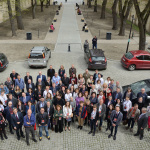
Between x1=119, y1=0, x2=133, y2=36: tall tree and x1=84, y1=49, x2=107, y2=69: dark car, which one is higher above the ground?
x1=119, y1=0, x2=133, y2=36: tall tree

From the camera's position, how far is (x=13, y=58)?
1769 centimetres

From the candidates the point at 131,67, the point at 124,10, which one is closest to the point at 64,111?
the point at 131,67

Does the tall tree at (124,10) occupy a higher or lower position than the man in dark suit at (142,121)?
higher

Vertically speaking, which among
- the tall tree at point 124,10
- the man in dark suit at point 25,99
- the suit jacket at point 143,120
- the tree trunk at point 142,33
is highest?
the tall tree at point 124,10

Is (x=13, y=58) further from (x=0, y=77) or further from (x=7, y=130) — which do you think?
(x=7, y=130)

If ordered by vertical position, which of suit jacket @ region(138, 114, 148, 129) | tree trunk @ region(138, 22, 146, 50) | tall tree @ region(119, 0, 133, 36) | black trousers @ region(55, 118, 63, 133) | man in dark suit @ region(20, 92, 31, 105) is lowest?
black trousers @ region(55, 118, 63, 133)

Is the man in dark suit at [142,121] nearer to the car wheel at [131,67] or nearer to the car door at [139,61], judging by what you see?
the car wheel at [131,67]

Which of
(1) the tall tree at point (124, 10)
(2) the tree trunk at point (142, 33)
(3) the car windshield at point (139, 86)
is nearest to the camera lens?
(3) the car windshield at point (139, 86)

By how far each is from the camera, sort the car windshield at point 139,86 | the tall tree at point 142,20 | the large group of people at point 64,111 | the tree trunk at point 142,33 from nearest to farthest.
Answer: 1. the large group of people at point 64,111
2. the car windshield at point 139,86
3. the tall tree at point 142,20
4. the tree trunk at point 142,33

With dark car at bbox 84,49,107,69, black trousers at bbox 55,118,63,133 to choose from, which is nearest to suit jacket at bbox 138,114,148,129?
black trousers at bbox 55,118,63,133

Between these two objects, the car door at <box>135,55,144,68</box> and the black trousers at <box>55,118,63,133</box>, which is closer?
the black trousers at <box>55,118,63,133</box>

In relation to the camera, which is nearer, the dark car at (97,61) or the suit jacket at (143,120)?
the suit jacket at (143,120)

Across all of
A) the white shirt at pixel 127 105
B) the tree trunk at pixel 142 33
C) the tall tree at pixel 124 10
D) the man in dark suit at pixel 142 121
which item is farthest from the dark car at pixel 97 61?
the tall tree at pixel 124 10

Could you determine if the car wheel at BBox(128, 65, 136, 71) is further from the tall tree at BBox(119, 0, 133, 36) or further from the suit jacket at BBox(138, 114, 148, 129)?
the tall tree at BBox(119, 0, 133, 36)
